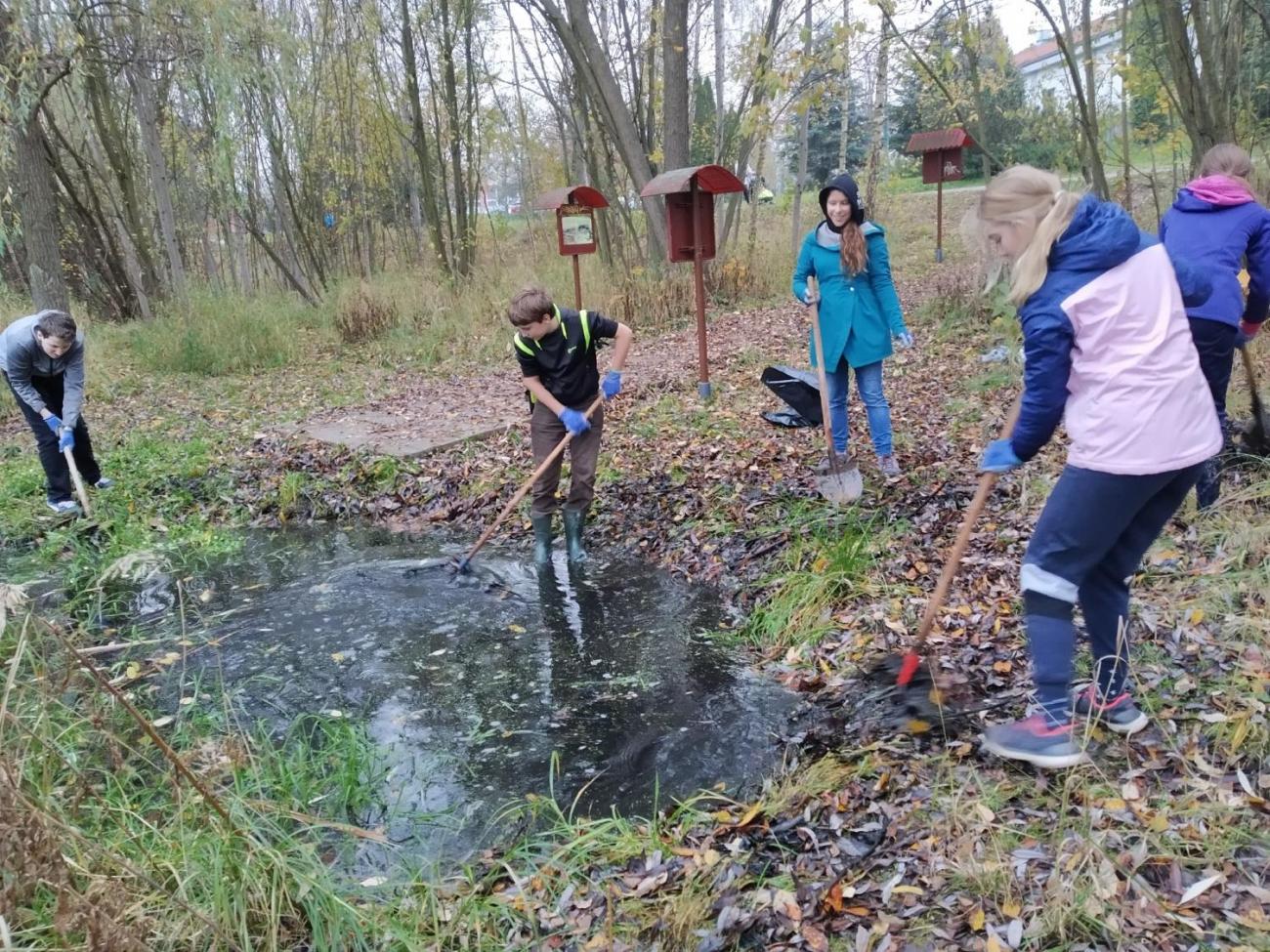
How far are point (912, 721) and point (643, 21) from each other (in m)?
15.8

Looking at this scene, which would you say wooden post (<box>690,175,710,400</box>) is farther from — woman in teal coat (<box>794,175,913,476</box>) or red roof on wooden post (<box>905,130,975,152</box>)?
red roof on wooden post (<box>905,130,975,152</box>)

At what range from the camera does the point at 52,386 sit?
6891 mm

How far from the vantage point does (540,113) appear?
23656 millimetres

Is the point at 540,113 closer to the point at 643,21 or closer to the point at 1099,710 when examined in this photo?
the point at 643,21

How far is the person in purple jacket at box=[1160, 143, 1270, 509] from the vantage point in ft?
12.7

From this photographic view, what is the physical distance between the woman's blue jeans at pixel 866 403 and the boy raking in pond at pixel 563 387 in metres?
1.36

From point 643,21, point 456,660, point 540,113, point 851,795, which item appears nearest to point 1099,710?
point 851,795

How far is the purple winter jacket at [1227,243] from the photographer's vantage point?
12.7 feet

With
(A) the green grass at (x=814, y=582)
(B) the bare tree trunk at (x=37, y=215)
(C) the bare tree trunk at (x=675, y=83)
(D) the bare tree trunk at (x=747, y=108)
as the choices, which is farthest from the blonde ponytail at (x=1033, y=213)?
(B) the bare tree trunk at (x=37, y=215)

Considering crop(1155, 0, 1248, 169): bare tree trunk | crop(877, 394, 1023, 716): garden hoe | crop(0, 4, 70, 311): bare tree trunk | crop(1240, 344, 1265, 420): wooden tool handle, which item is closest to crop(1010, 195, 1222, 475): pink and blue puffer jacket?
crop(877, 394, 1023, 716): garden hoe

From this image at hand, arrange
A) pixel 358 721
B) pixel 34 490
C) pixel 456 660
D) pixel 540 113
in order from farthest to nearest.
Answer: pixel 540 113, pixel 34 490, pixel 456 660, pixel 358 721

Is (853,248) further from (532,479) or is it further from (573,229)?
(573,229)

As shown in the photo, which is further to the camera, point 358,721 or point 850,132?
point 850,132

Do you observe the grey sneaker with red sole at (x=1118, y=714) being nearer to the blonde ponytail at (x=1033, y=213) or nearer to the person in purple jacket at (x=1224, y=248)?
the blonde ponytail at (x=1033, y=213)
